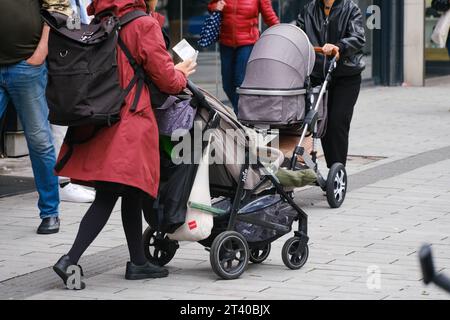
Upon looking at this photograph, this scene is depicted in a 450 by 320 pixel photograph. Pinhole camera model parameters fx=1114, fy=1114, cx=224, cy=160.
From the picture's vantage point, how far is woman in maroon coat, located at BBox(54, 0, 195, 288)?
5.81 metres

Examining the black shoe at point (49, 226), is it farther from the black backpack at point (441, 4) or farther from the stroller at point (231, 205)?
the black backpack at point (441, 4)

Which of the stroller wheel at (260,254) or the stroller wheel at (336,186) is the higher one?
the stroller wheel at (260,254)

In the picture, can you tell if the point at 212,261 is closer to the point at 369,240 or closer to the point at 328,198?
the point at 369,240

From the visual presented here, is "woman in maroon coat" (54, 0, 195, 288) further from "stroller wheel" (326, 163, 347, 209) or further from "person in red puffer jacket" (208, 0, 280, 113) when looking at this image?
"person in red puffer jacket" (208, 0, 280, 113)

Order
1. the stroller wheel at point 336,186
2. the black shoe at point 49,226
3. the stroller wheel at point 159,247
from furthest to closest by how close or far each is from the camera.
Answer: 1. the stroller wheel at point 336,186
2. the black shoe at point 49,226
3. the stroller wheel at point 159,247

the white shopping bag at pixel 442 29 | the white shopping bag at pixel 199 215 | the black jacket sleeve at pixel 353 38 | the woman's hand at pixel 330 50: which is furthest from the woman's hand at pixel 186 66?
the white shopping bag at pixel 442 29

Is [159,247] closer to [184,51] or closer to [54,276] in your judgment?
[54,276]

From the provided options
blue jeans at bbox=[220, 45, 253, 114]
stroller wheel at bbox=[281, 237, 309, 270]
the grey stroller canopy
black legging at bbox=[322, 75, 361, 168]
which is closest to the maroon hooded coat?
stroller wheel at bbox=[281, 237, 309, 270]

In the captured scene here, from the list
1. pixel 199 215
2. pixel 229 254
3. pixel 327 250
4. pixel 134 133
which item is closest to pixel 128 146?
pixel 134 133

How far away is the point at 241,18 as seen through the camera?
38.3 feet

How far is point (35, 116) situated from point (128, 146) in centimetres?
184

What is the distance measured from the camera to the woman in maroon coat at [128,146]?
19.1ft

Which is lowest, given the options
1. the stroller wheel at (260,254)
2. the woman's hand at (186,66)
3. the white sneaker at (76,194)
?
the white sneaker at (76,194)
